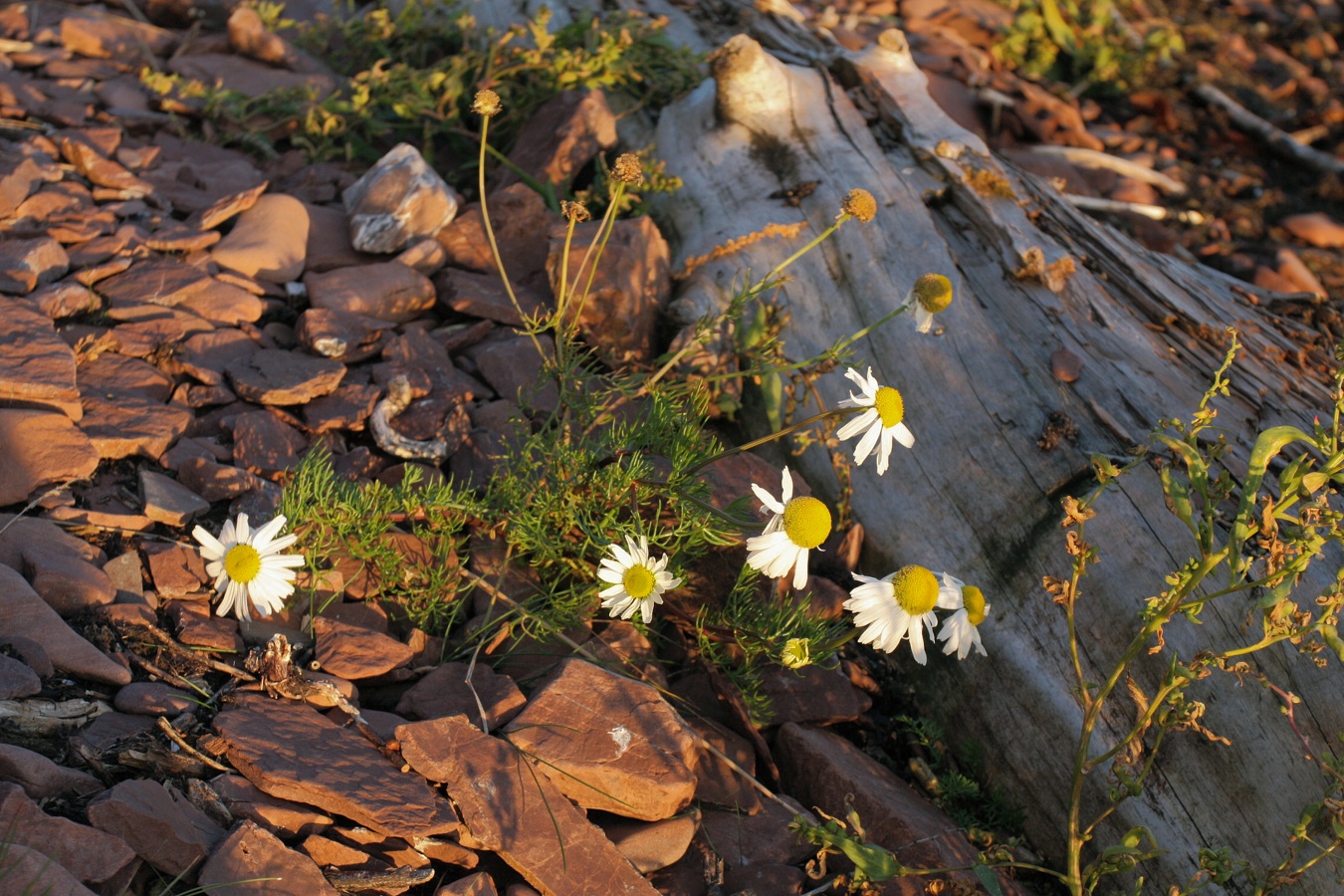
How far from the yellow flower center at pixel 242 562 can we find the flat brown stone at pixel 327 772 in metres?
0.32

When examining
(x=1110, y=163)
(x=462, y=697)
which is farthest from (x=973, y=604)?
(x=1110, y=163)

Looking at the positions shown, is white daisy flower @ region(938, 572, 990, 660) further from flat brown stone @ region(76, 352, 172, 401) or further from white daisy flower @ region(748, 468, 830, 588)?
flat brown stone @ region(76, 352, 172, 401)

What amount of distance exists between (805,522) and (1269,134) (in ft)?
20.3

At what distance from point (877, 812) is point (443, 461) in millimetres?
1753

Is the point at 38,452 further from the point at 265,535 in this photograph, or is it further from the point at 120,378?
the point at 265,535

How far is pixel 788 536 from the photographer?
8.43 ft

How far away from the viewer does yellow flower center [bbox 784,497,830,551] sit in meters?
2.54

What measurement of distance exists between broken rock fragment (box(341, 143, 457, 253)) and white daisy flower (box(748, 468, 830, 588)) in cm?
240

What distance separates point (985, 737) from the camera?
3297mm

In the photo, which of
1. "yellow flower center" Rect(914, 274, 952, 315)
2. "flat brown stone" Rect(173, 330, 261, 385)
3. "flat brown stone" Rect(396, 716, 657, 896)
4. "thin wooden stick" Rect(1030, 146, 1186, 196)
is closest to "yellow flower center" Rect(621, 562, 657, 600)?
"flat brown stone" Rect(396, 716, 657, 896)

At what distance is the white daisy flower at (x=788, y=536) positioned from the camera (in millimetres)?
2541

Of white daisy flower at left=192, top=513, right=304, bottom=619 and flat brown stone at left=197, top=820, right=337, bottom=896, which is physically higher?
white daisy flower at left=192, top=513, right=304, bottom=619

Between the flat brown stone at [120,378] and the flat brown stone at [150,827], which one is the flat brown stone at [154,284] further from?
the flat brown stone at [150,827]

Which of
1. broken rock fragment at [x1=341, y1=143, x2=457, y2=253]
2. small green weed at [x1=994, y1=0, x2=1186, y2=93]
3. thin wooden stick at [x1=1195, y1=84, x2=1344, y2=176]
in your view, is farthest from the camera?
small green weed at [x1=994, y1=0, x2=1186, y2=93]
